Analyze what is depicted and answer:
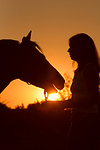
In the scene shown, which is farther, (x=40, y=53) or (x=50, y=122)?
(x=50, y=122)

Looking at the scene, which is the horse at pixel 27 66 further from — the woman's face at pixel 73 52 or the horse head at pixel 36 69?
the woman's face at pixel 73 52

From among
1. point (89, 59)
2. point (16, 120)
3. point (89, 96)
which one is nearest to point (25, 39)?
point (89, 59)

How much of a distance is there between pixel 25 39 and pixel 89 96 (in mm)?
1467

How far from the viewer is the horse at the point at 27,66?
4.41 meters

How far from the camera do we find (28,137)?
14.1 m

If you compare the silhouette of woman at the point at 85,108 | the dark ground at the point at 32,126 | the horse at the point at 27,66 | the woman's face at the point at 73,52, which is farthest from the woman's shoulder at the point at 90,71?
the dark ground at the point at 32,126

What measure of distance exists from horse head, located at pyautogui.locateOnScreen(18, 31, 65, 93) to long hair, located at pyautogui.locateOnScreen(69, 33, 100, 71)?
86 cm

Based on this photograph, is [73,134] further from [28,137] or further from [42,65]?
[28,137]

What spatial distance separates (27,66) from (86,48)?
45.5 inches

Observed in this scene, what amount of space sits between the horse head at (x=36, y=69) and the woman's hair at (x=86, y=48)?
860 mm

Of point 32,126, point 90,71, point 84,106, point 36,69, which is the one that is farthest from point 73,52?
point 32,126

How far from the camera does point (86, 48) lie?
12.7ft

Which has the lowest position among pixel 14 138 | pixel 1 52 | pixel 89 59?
pixel 14 138

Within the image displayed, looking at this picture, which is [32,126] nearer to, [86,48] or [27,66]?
[27,66]
